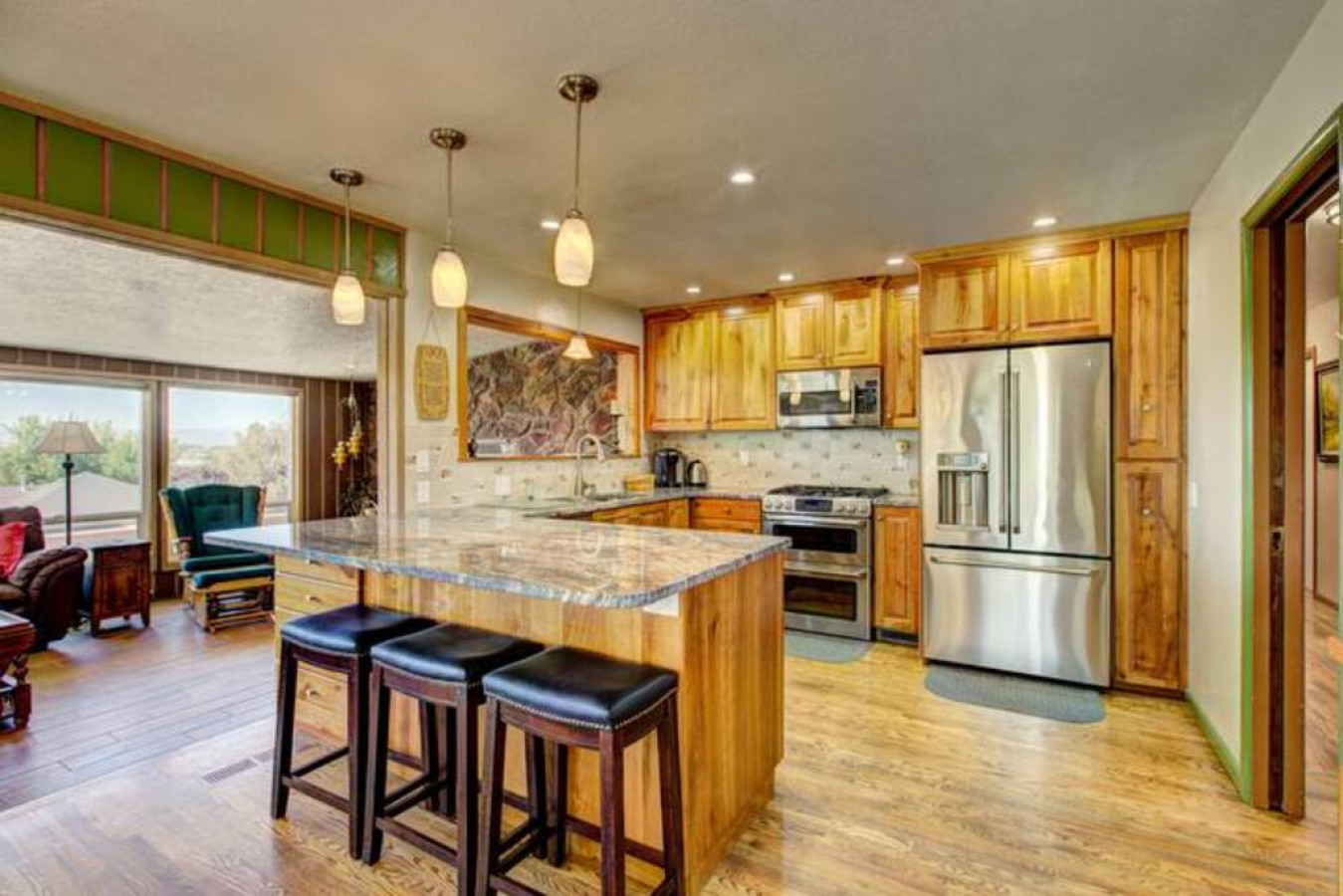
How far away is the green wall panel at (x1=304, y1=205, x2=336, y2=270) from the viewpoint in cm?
300

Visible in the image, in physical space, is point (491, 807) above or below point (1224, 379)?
below

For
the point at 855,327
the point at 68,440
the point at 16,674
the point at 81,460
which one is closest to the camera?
the point at 16,674

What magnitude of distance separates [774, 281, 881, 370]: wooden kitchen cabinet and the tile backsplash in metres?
0.62

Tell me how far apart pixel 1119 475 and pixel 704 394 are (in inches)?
111

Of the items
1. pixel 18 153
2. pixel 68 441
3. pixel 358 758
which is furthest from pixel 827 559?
pixel 68 441

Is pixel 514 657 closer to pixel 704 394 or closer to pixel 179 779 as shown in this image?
pixel 179 779

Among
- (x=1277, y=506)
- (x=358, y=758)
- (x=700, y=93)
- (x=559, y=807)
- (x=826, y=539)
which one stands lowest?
(x=559, y=807)

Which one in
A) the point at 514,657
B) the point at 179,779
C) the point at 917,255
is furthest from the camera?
the point at 917,255

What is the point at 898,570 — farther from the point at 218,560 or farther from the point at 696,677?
the point at 218,560

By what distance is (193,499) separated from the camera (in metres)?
5.46

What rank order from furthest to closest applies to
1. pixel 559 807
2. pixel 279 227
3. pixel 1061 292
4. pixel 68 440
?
pixel 68 440
pixel 1061 292
pixel 279 227
pixel 559 807

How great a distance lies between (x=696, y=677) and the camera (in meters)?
1.85

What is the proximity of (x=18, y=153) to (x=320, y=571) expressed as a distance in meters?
1.74

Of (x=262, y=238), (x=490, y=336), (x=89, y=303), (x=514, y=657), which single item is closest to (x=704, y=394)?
(x=490, y=336)
